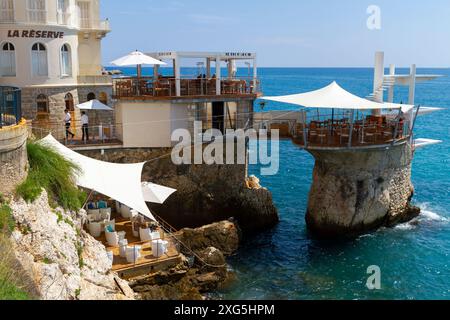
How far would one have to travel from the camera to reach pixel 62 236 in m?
15.1

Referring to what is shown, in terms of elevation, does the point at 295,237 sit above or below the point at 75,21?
below

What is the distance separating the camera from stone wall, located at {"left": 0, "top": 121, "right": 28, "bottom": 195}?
1362 cm

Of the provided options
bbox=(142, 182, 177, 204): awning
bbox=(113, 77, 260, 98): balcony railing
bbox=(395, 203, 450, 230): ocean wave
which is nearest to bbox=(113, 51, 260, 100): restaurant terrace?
bbox=(113, 77, 260, 98): balcony railing

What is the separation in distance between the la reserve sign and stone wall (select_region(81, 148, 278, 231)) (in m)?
7.32

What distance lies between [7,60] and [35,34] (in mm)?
2095

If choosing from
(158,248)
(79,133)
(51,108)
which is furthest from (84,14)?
(158,248)

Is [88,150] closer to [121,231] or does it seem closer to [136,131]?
[136,131]

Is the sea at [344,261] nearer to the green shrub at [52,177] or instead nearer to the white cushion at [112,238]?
the white cushion at [112,238]

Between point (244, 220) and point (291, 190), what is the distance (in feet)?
29.2

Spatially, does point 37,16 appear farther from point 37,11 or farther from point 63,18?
point 63,18

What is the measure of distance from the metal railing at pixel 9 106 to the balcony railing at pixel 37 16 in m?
12.7

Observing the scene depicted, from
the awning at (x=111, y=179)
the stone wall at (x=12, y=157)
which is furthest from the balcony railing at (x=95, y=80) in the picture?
the stone wall at (x=12, y=157)

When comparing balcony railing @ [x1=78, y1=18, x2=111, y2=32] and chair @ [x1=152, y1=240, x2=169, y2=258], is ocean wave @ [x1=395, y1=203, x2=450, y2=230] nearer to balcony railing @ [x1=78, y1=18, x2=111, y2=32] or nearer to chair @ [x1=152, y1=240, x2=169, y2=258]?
chair @ [x1=152, y1=240, x2=169, y2=258]
